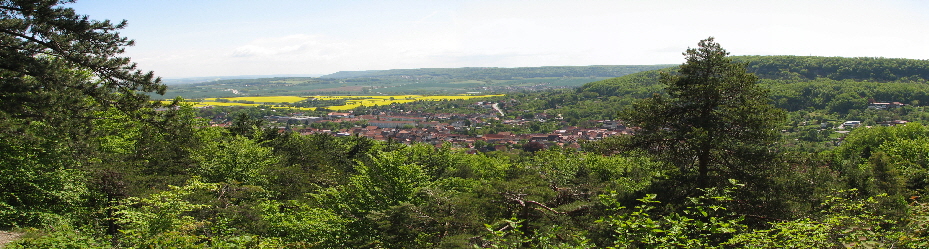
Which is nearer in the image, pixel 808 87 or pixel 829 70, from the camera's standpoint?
pixel 808 87

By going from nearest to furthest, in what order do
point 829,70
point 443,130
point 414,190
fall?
point 414,190 < point 443,130 < point 829,70

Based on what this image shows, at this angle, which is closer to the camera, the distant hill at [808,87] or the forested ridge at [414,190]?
the forested ridge at [414,190]

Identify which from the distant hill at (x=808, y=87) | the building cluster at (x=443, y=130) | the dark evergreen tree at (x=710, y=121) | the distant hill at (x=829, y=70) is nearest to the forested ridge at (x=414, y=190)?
the dark evergreen tree at (x=710, y=121)

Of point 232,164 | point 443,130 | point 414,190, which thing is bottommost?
point 443,130

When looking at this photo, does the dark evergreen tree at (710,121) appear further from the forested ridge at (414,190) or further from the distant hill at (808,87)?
the distant hill at (808,87)

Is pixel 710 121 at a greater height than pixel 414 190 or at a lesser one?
greater

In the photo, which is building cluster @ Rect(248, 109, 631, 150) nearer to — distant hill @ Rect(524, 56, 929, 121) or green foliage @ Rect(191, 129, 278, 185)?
distant hill @ Rect(524, 56, 929, 121)

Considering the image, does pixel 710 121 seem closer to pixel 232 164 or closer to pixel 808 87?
pixel 232 164

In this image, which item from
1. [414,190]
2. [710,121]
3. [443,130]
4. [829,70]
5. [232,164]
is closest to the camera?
[710,121]

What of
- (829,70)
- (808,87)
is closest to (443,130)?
(808,87)

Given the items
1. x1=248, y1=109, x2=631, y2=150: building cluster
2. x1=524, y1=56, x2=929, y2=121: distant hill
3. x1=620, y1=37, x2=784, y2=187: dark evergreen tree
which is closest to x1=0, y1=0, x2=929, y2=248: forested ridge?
x1=620, y1=37, x2=784, y2=187: dark evergreen tree

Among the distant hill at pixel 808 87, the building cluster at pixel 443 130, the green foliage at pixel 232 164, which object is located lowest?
the building cluster at pixel 443 130

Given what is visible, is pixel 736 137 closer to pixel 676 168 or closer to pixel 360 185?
pixel 676 168

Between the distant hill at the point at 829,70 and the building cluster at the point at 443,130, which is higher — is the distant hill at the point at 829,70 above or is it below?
above
